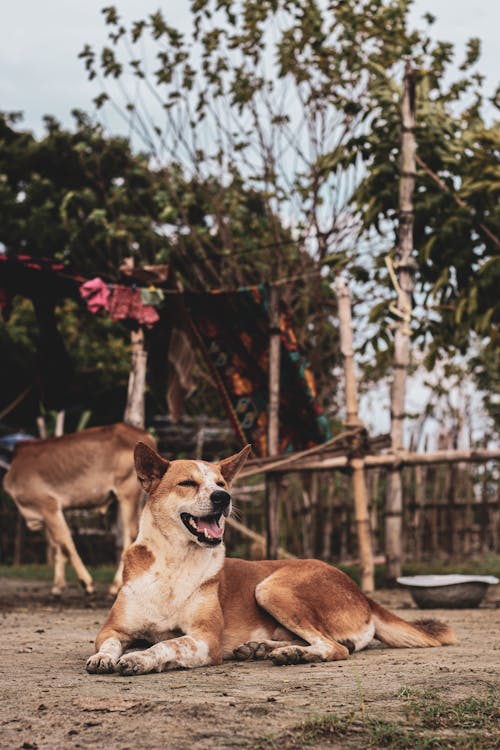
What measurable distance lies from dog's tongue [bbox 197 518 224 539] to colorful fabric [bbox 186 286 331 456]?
16.4ft

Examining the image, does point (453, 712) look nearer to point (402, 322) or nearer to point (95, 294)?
point (95, 294)

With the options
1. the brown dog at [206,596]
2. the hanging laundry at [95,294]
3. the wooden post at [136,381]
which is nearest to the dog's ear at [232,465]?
the brown dog at [206,596]

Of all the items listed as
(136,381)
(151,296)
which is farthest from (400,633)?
(136,381)

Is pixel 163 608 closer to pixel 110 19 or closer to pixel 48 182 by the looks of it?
pixel 110 19

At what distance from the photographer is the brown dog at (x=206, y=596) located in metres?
4.02

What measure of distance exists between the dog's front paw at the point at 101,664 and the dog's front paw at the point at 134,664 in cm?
5

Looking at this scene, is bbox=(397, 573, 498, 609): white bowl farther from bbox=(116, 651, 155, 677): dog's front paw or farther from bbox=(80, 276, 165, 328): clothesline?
bbox=(116, 651, 155, 677): dog's front paw

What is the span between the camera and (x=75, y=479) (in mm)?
9078

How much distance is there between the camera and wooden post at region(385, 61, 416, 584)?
9211 mm

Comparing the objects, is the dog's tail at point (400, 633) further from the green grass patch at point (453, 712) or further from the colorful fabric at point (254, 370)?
the colorful fabric at point (254, 370)

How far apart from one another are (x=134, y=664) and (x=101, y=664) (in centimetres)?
17

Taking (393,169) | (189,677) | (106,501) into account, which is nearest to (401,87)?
(393,169)

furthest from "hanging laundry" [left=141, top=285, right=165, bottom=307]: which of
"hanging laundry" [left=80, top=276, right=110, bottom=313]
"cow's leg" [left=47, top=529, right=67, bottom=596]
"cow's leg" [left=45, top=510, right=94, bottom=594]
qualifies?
"cow's leg" [left=47, top=529, right=67, bottom=596]

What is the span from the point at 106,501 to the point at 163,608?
5335 mm
